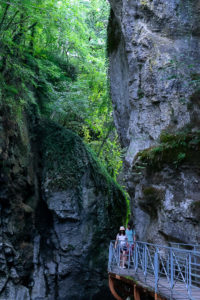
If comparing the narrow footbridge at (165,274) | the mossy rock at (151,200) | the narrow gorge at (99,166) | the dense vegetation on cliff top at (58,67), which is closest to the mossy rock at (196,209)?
the narrow gorge at (99,166)

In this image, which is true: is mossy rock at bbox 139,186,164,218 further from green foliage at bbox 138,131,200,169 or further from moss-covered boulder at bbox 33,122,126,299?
moss-covered boulder at bbox 33,122,126,299

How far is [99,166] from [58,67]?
558 cm

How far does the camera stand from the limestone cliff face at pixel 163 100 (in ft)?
29.4

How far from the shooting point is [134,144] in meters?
11.1

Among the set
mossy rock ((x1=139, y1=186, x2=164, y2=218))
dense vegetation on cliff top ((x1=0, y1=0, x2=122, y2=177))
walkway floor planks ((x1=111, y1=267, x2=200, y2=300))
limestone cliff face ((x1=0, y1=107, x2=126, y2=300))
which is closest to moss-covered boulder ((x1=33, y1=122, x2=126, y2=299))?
limestone cliff face ((x1=0, y1=107, x2=126, y2=300))

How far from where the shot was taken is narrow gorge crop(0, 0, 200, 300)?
9508mm

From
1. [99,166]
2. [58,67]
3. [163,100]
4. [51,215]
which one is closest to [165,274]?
[163,100]

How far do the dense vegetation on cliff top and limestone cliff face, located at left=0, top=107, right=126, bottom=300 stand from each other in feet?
3.83

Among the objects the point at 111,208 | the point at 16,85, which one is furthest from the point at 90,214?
the point at 16,85

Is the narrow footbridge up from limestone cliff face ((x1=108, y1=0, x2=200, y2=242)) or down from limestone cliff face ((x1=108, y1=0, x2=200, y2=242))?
down

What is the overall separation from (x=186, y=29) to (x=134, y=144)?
442 cm

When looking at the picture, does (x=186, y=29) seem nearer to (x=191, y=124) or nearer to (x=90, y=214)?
(x=191, y=124)

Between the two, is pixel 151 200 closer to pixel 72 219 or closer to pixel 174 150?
pixel 174 150

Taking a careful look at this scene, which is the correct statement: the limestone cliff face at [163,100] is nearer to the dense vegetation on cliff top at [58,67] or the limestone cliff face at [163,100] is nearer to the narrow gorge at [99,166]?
the narrow gorge at [99,166]
